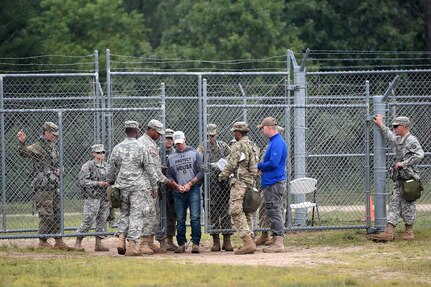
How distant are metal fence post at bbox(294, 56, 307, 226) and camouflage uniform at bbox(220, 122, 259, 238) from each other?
2606 mm

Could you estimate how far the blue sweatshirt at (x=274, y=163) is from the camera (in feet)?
50.3

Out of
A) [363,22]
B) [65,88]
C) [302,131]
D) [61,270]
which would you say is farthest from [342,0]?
[61,270]

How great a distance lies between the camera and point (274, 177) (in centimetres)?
1545

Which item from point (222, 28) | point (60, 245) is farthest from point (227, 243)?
point (222, 28)

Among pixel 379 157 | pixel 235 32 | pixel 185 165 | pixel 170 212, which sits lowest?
pixel 170 212

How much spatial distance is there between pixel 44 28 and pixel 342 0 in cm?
1143

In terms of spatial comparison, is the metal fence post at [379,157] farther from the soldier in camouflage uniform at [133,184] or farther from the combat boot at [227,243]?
the soldier in camouflage uniform at [133,184]

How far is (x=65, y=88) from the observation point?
97.3 feet

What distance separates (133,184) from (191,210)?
1130 millimetres

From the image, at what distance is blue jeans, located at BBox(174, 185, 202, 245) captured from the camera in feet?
51.8

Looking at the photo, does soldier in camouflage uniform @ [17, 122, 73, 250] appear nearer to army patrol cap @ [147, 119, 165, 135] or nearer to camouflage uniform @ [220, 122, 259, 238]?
army patrol cap @ [147, 119, 165, 135]

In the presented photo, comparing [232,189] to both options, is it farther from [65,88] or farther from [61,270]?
[65,88]

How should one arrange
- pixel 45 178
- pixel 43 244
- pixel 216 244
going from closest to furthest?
pixel 216 244
pixel 45 178
pixel 43 244

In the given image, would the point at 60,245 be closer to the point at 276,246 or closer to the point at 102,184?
the point at 102,184
